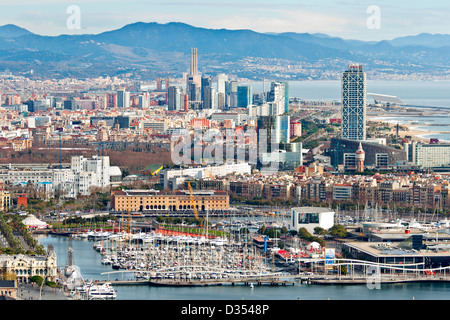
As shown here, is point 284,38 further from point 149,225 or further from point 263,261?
point 263,261

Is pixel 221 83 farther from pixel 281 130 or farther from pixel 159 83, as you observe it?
pixel 281 130

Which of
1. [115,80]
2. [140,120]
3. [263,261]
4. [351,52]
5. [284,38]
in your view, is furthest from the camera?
[115,80]

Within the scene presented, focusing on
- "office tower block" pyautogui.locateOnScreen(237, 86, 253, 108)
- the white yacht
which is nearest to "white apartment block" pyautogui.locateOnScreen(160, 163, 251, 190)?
the white yacht

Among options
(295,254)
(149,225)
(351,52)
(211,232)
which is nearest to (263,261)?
(295,254)

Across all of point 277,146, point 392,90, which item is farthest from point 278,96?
point 392,90

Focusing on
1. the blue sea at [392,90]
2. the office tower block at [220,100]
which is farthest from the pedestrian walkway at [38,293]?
the office tower block at [220,100]
